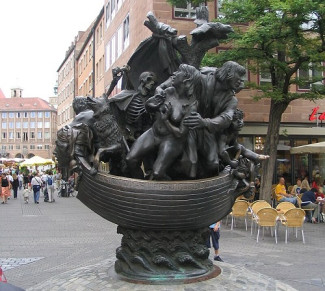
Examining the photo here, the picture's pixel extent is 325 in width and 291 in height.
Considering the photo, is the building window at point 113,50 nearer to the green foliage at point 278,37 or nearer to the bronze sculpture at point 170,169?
the green foliage at point 278,37

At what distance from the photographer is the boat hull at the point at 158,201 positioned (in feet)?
14.3

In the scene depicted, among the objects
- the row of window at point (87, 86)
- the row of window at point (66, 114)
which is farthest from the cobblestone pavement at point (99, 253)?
the row of window at point (66, 114)

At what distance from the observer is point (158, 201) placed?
14.3 feet

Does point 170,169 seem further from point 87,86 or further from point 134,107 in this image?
point 87,86

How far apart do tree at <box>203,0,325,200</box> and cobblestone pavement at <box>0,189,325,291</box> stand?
13.8ft

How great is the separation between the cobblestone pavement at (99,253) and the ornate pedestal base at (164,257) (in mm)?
225

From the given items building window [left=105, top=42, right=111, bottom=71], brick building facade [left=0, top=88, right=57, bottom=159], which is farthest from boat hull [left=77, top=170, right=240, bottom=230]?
brick building facade [left=0, top=88, right=57, bottom=159]

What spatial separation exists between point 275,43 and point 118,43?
1690 centimetres

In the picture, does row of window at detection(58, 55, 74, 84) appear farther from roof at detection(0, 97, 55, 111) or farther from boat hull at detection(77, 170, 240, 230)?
boat hull at detection(77, 170, 240, 230)

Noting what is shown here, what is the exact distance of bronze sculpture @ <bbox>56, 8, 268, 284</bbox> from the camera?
14.5ft

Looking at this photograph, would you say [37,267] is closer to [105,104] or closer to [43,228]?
[105,104]

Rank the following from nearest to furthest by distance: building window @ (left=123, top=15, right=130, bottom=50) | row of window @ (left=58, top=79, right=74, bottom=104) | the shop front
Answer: the shop front
building window @ (left=123, top=15, right=130, bottom=50)
row of window @ (left=58, top=79, right=74, bottom=104)

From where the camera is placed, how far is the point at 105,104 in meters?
4.97

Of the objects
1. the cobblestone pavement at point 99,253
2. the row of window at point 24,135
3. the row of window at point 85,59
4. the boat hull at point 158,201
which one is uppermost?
the row of window at point 85,59
